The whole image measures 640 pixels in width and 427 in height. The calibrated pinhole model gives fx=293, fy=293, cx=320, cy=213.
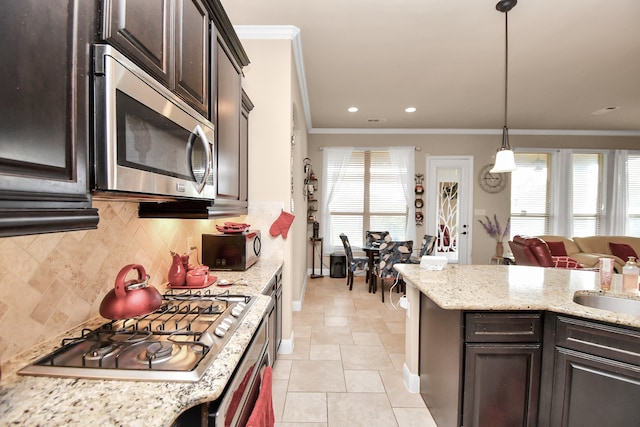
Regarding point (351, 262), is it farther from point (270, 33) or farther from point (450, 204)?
point (270, 33)

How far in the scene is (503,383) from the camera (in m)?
1.51

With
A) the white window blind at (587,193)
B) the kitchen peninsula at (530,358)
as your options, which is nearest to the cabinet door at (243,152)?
the kitchen peninsula at (530,358)

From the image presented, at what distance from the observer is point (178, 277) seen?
1.72m

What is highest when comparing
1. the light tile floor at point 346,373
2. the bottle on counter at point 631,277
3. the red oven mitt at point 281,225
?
the red oven mitt at point 281,225

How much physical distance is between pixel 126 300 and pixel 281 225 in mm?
1661

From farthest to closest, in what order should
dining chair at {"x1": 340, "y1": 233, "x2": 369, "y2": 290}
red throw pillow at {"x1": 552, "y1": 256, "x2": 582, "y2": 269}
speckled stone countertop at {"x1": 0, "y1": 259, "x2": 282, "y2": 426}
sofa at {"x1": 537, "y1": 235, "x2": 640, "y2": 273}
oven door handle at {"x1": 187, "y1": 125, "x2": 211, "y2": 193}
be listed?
sofa at {"x1": 537, "y1": 235, "x2": 640, "y2": 273}, dining chair at {"x1": 340, "y1": 233, "x2": 369, "y2": 290}, red throw pillow at {"x1": 552, "y1": 256, "x2": 582, "y2": 269}, oven door handle at {"x1": 187, "y1": 125, "x2": 211, "y2": 193}, speckled stone countertop at {"x1": 0, "y1": 259, "x2": 282, "y2": 426}

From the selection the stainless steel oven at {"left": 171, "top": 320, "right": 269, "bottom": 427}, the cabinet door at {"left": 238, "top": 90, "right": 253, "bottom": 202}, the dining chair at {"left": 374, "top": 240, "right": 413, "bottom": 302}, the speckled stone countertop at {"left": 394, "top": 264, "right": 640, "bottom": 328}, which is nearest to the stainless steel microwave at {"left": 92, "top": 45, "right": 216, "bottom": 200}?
the stainless steel oven at {"left": 171, "top": 320, "right": 269, "bottom": 427}

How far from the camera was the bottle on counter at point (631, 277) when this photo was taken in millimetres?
1673

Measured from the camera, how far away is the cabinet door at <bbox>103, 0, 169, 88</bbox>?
2.42 ft

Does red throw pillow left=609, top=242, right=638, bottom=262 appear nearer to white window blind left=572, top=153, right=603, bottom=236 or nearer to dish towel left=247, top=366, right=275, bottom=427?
white window blind left=572, top=153, right=603, bottom=236

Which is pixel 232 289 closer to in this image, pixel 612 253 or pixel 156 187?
pixel 156 187

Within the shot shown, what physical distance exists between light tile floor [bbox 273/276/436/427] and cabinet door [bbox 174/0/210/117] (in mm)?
1943

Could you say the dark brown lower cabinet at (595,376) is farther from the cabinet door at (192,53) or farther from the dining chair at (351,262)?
the dining chair at (351,262)

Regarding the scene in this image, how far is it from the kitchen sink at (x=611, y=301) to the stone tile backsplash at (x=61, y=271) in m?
2.43
